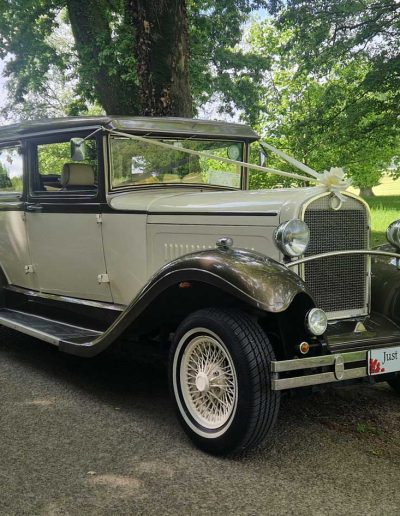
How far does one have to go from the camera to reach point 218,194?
4.32 m

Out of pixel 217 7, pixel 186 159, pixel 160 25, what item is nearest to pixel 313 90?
pixel 217 7

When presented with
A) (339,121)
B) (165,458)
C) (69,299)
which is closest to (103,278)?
(69,299)

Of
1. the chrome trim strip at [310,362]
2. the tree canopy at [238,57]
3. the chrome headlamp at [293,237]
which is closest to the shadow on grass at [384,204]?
the tree canopy at [238,57]

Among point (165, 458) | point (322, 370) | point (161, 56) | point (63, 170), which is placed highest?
point (161, 56)

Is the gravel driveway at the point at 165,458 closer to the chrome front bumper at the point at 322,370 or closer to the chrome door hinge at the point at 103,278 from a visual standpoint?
the chrome front bumper at the point at 322,370

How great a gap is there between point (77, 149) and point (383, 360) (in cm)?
→ 266

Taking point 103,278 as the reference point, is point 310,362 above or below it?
below

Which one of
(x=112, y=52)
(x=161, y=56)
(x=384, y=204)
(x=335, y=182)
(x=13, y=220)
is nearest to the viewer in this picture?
(x=335, y=182)

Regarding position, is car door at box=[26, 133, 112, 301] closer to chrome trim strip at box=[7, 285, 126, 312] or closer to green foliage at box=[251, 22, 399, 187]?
chrome trim strip at box=[7, 285, 126, 312]

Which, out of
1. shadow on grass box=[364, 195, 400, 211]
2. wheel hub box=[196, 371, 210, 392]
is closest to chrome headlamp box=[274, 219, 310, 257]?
wheel hub box=[196, 371, 210, 392]

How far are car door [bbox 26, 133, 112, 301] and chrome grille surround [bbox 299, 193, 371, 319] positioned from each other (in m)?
1.80

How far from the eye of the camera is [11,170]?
→ 5.58 metres

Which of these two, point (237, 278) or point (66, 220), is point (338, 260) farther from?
point (66, 220)

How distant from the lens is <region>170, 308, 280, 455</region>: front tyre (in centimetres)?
306
